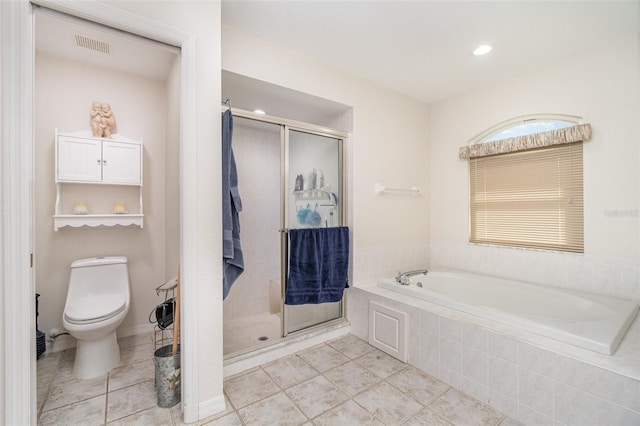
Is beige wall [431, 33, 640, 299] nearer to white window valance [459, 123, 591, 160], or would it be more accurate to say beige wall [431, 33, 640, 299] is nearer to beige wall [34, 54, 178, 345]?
white window valance [459, 123, 591, 160]

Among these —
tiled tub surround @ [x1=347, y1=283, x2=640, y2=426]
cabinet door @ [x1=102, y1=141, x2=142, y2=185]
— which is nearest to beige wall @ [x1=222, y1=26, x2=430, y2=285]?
tiled tub surround @ [x1=347, y1=283, x2=640, y2=426]

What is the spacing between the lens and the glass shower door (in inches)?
95.1

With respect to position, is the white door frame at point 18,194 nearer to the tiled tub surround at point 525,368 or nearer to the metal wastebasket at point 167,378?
the metal wastebasket at point 167,378

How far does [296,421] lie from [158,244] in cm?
206

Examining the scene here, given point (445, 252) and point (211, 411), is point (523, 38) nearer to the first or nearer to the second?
point (445, 252)

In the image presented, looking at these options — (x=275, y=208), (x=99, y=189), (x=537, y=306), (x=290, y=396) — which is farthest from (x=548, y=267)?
(x=99, y=189)

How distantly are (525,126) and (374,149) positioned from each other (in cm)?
141

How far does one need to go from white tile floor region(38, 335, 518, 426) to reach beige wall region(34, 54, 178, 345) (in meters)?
0.58

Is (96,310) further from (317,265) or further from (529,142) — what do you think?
(529,142)

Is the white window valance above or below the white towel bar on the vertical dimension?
above

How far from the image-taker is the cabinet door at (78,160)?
2217mm

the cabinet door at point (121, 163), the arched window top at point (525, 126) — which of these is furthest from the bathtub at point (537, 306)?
the cabinet door at point (121, 163)

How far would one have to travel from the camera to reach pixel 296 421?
1.60 meters

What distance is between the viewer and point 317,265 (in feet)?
8.11
